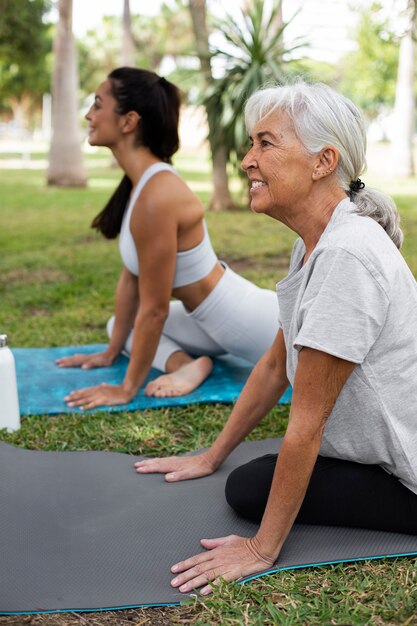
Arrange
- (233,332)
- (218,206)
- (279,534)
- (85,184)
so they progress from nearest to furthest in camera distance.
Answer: (279,534), (233,332), (218,206), (85,184)

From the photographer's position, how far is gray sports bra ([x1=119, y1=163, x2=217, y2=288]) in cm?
358

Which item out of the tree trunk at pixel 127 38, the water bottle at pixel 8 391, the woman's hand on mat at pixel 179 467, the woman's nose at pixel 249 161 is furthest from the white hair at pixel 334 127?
the tree trunk at pixel 127 38

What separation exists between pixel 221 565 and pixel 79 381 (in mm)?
1963

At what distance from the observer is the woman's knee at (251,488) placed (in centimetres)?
231

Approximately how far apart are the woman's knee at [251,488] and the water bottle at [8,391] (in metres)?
1.17

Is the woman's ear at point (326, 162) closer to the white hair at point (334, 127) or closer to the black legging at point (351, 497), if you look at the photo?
the white hair at point (334, 127)

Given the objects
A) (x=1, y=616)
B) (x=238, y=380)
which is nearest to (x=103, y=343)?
(x=238, y=380)

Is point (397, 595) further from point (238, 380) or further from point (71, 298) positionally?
point (71, 298)

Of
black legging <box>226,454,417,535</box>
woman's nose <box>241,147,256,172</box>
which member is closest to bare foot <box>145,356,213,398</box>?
black legging <box>226,454,417,535</box>

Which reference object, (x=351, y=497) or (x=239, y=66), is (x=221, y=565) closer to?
(x=351, y=497)

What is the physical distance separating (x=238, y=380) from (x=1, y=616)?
2048 mm

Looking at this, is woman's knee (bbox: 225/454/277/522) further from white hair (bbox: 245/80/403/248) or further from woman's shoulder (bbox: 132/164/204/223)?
woman's shoulder (bbox: 132/164/204/223)

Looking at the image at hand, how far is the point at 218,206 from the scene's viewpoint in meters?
11.0

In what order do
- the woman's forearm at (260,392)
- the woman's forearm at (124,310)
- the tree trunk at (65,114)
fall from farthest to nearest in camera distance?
the tree trunk at (65,114)
the woman's forearm at (124,310)
the woman's forearm at (260,392)
